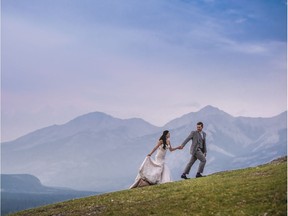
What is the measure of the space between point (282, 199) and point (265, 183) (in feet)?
13.6

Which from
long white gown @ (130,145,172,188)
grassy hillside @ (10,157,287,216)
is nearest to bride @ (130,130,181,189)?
long white gown @ (130,145,172,188)

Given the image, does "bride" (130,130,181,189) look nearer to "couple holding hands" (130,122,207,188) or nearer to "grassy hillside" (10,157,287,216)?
"couple holding hands" (130,122,207,188)

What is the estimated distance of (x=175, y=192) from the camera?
28812 millimetres

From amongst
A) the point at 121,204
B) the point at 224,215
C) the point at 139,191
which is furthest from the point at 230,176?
the point at 224,215

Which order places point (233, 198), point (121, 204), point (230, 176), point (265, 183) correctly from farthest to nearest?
point (230, 176), point (121, 204), point (265, 183), point (233, 198)

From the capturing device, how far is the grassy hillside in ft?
73.3

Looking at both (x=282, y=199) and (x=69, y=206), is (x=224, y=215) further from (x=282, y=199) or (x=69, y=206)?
(x=69, y=206)

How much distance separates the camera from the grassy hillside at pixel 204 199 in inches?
880

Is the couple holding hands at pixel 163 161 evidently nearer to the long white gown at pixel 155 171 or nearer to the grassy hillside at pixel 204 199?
the long white gown at pixel 155 171

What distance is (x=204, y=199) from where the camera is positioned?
82.6ft

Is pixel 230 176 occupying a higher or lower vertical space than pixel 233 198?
higher

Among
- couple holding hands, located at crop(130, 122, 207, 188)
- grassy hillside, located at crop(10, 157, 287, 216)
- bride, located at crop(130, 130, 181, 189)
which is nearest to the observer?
grassy hillside, located at crop(10, 157, 287, 216)

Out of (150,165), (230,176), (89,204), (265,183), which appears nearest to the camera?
(265,183)

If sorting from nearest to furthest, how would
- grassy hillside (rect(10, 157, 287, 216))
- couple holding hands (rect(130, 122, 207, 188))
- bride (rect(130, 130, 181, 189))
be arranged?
grassy hillside (rect(10, 157, 287, 216)) < couple holding hands (rect(130, 122, 207, 188)) < bride (rect(130, 130, 181, 189))
